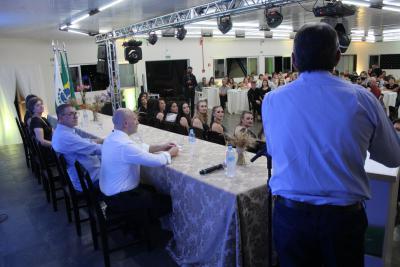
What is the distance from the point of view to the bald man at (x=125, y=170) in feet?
8.09

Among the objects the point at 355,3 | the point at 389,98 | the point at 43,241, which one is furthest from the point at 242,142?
the point at 389,98

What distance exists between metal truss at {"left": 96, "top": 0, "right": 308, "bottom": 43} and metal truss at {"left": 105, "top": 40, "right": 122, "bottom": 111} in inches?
8.1

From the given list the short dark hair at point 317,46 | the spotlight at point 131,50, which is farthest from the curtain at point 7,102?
the short dark hair at point 317,46

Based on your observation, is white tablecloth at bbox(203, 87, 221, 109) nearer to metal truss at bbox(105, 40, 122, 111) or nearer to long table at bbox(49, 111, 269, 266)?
metal truss at bbox(105, 40, 122, 111)

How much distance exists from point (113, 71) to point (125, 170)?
214 inches

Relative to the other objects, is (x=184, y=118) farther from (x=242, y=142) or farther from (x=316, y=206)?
(x=316, y=206)

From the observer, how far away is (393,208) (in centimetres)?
209

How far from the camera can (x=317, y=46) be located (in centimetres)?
115

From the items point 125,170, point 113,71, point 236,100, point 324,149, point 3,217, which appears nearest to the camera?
point 324,149

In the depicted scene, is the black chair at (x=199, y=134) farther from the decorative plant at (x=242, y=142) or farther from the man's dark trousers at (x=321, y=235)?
the man's dark trousers at (x=321, y=235)

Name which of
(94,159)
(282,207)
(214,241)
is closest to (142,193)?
(214,241)

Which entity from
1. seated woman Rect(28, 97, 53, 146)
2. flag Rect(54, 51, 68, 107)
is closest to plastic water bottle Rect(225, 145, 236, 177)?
seated woman Rect(28, 97, 53, 146)

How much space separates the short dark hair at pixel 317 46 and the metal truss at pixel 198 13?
107 inches

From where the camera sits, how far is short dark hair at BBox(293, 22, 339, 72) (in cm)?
114
